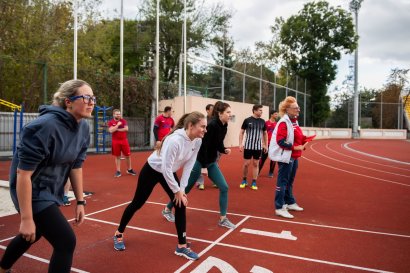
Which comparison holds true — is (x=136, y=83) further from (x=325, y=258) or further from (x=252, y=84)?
(x=325, y=258)

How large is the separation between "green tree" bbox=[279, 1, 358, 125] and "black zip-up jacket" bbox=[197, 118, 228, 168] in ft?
121

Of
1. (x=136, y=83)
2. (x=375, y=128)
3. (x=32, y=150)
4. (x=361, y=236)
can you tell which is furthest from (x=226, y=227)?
(x=375, y=128)

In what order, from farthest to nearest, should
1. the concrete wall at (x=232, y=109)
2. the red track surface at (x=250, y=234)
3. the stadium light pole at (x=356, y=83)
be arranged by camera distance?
the stadium light pole at (x=356, y=83) < the concrete wall at (x=232, y=109) < the red track surface at (x=250, y=234)

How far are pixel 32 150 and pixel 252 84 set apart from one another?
23.2m

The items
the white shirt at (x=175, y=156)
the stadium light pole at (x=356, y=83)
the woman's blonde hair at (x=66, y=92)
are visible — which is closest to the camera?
the woman's blonde hair at (x=66, y=92)

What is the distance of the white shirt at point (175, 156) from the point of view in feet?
12.0

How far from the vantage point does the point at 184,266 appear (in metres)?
3.78

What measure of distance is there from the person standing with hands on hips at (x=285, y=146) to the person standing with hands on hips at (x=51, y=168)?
3.84 m

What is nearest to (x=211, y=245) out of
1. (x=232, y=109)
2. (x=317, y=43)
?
(x=232, y=109)

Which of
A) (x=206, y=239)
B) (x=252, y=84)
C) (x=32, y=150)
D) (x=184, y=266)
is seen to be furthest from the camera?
(x=252, y=84)

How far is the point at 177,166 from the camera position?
401 centimetres

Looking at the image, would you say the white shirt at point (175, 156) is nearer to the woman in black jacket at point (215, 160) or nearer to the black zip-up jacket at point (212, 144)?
the woman in black jacket at point (215, 160)

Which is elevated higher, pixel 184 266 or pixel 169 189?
pixel 169 189

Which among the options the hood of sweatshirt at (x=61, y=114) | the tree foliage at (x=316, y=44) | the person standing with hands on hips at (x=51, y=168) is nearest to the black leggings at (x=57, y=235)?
the person standing with hands on hips at (x=51, y=168)
